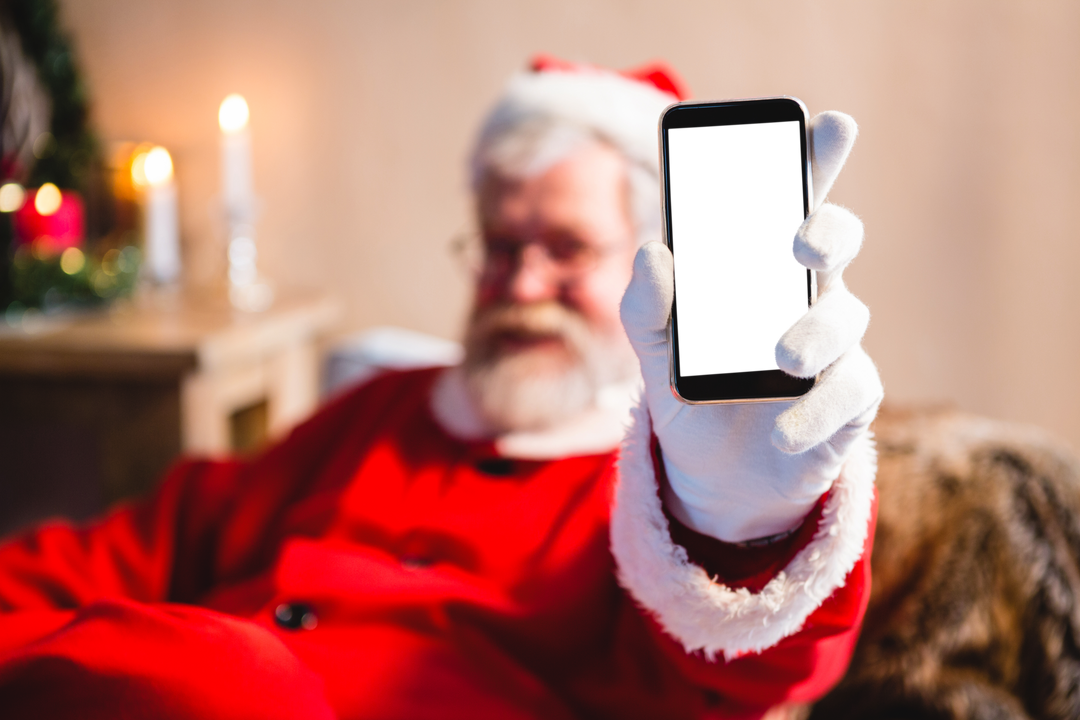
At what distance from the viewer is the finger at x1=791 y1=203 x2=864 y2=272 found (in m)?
0.44

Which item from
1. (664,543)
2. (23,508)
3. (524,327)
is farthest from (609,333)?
(23,508)

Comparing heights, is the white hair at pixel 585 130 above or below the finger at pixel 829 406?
above

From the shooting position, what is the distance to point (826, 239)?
44 cm

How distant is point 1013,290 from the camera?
157cm

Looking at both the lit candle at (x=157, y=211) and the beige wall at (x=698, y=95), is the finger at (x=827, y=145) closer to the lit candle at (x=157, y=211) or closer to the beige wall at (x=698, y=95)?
the beige wall at (x=698, y=95)

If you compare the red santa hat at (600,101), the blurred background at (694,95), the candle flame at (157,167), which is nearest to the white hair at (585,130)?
the red santa hat at (600,101)

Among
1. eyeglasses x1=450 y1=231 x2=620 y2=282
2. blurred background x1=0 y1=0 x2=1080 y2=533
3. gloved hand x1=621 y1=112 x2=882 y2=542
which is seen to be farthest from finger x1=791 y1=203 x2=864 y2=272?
blurred background x1=0 y1=0 x2=1080 y2=533

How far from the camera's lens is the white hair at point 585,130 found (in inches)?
36.0

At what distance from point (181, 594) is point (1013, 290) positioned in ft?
5.06

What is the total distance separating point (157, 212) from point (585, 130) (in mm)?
1168

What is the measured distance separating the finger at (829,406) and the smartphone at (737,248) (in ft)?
0.05

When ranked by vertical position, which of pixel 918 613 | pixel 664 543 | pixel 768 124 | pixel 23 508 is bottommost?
pixel 23 508

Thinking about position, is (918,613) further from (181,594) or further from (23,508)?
(23,508)

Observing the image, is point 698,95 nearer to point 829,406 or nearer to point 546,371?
point 546,371
